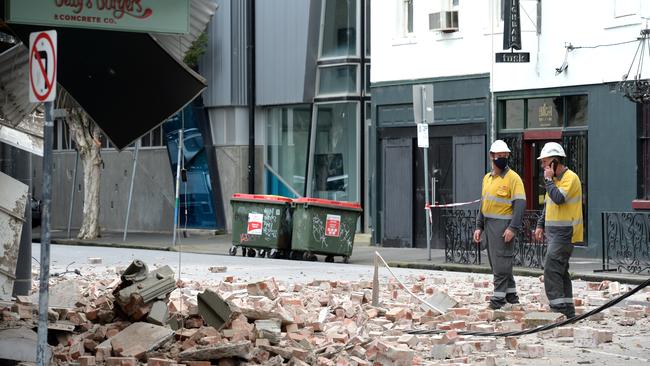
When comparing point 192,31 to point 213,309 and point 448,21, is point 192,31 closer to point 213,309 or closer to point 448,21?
point 213,309

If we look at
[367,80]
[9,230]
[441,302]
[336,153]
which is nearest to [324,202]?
[367,80]

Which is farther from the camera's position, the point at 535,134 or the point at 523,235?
the point at 535,134

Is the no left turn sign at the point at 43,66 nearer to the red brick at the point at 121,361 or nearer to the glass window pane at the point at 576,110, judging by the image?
the red brick at the point at 121,361

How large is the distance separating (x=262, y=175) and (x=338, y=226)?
35.1ft

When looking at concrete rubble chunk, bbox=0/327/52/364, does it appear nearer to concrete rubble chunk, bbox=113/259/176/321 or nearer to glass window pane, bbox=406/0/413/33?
concrete rubble chunk, bbox=113/259/176/321

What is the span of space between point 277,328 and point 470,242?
1415cm

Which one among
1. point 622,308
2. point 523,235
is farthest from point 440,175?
point 622,308

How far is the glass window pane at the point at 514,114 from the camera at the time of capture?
1082 inches

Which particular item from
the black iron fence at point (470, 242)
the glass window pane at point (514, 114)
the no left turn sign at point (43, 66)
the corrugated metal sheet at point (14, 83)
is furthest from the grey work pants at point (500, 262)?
the glass window pane at point (514, 114)

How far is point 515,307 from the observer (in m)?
15.1

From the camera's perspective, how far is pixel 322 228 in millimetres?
26797

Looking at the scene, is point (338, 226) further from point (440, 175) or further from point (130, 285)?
point (130, 285)

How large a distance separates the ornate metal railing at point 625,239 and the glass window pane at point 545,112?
357 centimetres

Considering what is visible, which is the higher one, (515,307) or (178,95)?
(178,95)
